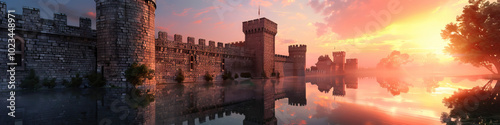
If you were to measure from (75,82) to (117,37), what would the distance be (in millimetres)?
3900

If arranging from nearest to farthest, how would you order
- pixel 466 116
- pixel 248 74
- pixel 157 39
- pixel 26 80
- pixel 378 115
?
pixel 466 116 < pixel 378 115 < pixel 26 80 < pixel 157 39 < pixel 248 74

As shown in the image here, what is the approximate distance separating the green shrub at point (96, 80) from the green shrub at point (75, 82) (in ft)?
1.53

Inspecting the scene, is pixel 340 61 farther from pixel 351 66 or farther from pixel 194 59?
pixel 194 59

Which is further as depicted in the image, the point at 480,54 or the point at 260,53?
the point at 260,53

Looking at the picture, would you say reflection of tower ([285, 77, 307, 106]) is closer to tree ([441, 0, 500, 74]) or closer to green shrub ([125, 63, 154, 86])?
green shrub ([125, 63, 154, 86])

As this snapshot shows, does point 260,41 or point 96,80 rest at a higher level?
point 260,41

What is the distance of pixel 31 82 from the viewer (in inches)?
385

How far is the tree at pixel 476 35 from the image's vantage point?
16.0 m

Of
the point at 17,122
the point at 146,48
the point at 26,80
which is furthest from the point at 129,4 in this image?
the point at 17,122

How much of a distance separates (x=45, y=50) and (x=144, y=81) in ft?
18.6

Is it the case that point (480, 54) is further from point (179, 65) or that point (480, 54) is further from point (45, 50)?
point (45, 50)

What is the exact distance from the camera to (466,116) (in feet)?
15.4

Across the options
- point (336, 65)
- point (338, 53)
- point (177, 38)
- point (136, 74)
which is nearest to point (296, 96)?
point (136, 74)

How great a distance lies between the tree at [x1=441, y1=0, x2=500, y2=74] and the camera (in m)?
16.0
